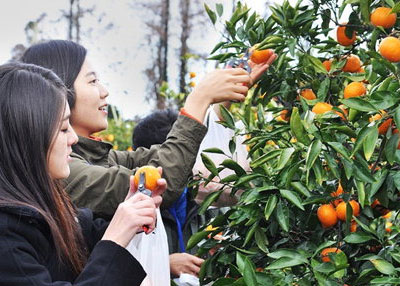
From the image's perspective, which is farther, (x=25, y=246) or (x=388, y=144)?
(x=388, y=144)

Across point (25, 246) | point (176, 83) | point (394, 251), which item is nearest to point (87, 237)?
point (25, 246)

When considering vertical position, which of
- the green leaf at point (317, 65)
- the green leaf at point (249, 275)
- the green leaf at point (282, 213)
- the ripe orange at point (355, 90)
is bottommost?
the green leaf at point (249, 275)

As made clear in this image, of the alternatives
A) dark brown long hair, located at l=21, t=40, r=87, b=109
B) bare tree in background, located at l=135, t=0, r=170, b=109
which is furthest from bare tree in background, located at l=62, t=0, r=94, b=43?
dark brown long hair, located at l=21, t=40, r=87, b=109

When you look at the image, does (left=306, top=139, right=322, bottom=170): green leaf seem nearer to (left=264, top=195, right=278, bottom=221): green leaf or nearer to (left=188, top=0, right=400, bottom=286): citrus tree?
(left=188, top=0, right=400, bottom=286): citrus tree

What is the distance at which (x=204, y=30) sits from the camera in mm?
8570

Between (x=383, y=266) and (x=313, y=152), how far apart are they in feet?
0.89

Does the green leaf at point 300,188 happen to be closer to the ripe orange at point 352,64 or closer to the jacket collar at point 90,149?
the ripe orange at point 352,64

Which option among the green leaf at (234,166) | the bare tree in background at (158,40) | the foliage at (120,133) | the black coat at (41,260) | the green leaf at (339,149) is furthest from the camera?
the bare tree in background at (158,40)

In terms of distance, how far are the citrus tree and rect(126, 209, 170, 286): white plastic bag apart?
0.15 m

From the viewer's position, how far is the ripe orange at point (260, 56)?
1794 mm

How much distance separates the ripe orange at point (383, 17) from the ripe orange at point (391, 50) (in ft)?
0.28

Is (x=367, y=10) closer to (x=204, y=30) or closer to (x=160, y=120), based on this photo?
(x=160, y=120)

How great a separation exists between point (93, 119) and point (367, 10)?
2.63 feet

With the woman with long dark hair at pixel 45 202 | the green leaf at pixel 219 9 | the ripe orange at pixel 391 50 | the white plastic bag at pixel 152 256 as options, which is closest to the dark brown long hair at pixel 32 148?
the woman with long dark hair at pixel 45 202
